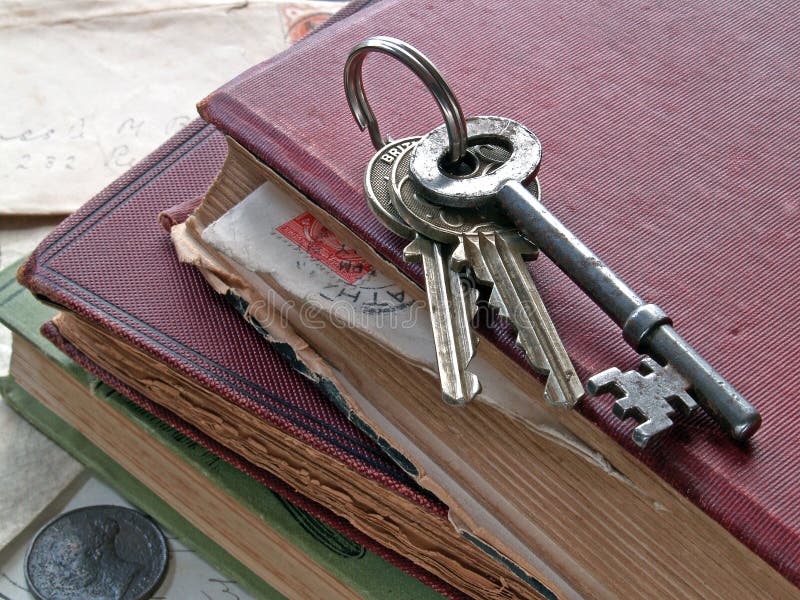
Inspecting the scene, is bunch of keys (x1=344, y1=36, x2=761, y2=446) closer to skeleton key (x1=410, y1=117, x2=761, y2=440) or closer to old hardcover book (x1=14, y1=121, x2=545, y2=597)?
skeleton key (x1=410, y1=117, x2=761, y2=440)

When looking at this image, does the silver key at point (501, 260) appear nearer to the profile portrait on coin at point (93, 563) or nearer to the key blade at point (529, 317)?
the key blade at point (529, 317)

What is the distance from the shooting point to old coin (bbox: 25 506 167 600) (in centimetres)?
96

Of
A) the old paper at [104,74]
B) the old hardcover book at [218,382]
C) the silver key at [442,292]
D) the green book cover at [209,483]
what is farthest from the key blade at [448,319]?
the old paper at [104,74]

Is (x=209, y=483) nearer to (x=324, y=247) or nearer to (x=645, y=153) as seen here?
(x=324, y=247)

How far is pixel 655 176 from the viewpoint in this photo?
2.69 feet

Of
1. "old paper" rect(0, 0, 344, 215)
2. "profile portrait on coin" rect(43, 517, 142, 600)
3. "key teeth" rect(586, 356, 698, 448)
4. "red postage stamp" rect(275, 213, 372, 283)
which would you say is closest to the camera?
"key teeth" rect(586, 356, 698, 448)

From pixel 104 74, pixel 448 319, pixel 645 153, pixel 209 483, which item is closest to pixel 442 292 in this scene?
pixel 448 319

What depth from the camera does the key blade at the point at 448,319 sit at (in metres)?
0.65

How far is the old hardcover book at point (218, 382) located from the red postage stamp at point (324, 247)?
0.35ft

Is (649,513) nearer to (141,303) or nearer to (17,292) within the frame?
(141,303)

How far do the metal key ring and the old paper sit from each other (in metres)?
0.62

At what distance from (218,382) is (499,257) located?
0.89 ft

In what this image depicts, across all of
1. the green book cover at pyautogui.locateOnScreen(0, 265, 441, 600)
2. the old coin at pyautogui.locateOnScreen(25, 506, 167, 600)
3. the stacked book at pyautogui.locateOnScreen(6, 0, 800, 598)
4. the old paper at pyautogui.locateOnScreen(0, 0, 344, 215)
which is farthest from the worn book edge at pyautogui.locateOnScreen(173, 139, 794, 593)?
the old paper at pyautogui.locateOnScreen(0, 0, 344, 215)

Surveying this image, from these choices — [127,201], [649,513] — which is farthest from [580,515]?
[127,201]
